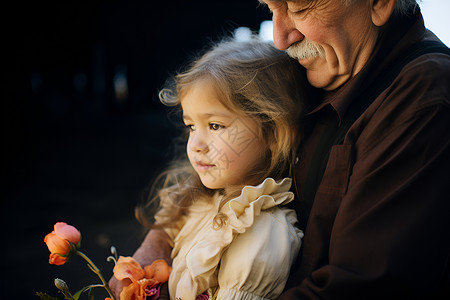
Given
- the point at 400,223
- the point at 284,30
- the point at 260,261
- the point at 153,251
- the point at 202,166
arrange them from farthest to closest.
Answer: the point at 153,251
the point at 202,166
the point at 284,30
the point at 260,261
the point at 400,223

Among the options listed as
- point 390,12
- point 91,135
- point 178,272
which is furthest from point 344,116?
point 91,135

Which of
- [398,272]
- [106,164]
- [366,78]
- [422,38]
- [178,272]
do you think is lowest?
[106,164]

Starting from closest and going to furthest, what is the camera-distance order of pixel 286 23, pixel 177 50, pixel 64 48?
pixel 286 23 → pixel 177 50 → pixel 64 48

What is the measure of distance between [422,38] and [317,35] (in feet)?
1.03

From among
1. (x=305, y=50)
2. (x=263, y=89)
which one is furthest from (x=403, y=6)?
(x=263, y=89)

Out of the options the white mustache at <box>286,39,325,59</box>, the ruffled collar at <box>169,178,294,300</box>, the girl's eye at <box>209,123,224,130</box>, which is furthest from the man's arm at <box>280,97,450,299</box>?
the girl's eye at <box>209,123,224,130</box>

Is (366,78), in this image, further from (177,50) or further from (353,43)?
(177,50)

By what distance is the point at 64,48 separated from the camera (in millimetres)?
11125

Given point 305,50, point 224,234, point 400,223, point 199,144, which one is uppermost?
point 305,50

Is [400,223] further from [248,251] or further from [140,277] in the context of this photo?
[140,277]

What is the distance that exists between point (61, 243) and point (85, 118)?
10053 millimetres

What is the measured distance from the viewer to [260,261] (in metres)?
1.10

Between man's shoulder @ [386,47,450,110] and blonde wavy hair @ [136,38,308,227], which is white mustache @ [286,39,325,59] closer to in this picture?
blonde wavy hair @ [136,38,308,227]

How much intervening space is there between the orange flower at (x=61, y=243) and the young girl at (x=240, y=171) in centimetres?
37
